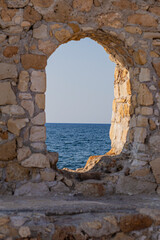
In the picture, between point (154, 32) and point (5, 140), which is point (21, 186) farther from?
point (154, 32)

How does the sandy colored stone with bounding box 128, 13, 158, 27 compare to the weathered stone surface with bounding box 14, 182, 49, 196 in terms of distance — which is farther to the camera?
the sandy colored stone with bounding box 128, 13, 158, 27

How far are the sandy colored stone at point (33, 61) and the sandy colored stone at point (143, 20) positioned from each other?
1316mm

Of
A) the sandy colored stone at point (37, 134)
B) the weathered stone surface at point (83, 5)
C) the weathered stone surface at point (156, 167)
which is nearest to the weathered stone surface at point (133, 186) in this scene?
the weathered stone surface at point (156, 167)

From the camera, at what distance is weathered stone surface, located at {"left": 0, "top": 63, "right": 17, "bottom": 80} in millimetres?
3367

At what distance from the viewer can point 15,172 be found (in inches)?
134

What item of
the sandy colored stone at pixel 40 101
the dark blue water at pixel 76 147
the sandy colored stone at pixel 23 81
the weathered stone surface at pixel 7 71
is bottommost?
the dark blue water at pixel 76 147

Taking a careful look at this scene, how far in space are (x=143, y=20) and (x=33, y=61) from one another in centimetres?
161

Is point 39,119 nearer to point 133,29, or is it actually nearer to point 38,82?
point 38,82

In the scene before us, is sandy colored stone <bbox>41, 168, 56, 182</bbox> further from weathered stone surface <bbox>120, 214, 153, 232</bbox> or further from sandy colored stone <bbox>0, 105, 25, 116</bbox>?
weathered stone surface <bbox>120, 214, 153, 232</bbox>

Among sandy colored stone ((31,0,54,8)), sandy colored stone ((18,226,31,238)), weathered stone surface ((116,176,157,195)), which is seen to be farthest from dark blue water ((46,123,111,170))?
sandy colored stone ((18,226,31,238))

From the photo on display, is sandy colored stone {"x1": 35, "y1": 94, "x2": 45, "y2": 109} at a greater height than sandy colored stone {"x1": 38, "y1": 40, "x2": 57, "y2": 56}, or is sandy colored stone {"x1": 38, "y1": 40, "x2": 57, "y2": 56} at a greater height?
sandy colored stone {"x1": 38, "y1": 40, "x2": 57, "y2": 56}

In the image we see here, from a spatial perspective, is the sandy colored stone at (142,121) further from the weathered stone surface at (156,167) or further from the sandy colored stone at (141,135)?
the weathered stone surface at (156,167)

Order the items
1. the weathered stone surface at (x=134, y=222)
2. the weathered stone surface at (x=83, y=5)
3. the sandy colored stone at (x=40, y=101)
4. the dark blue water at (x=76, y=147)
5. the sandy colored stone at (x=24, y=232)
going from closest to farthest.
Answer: the sandy colored stone at (x=24, y=232) → the weathered stone surface at (x=134, y=222) → the sandy colored stone at (x=40, y=101) → the weathered stone surface at (x=83, y=5) → the dark blue water at (x=76, y=147)

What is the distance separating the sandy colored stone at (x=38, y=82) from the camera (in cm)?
345
